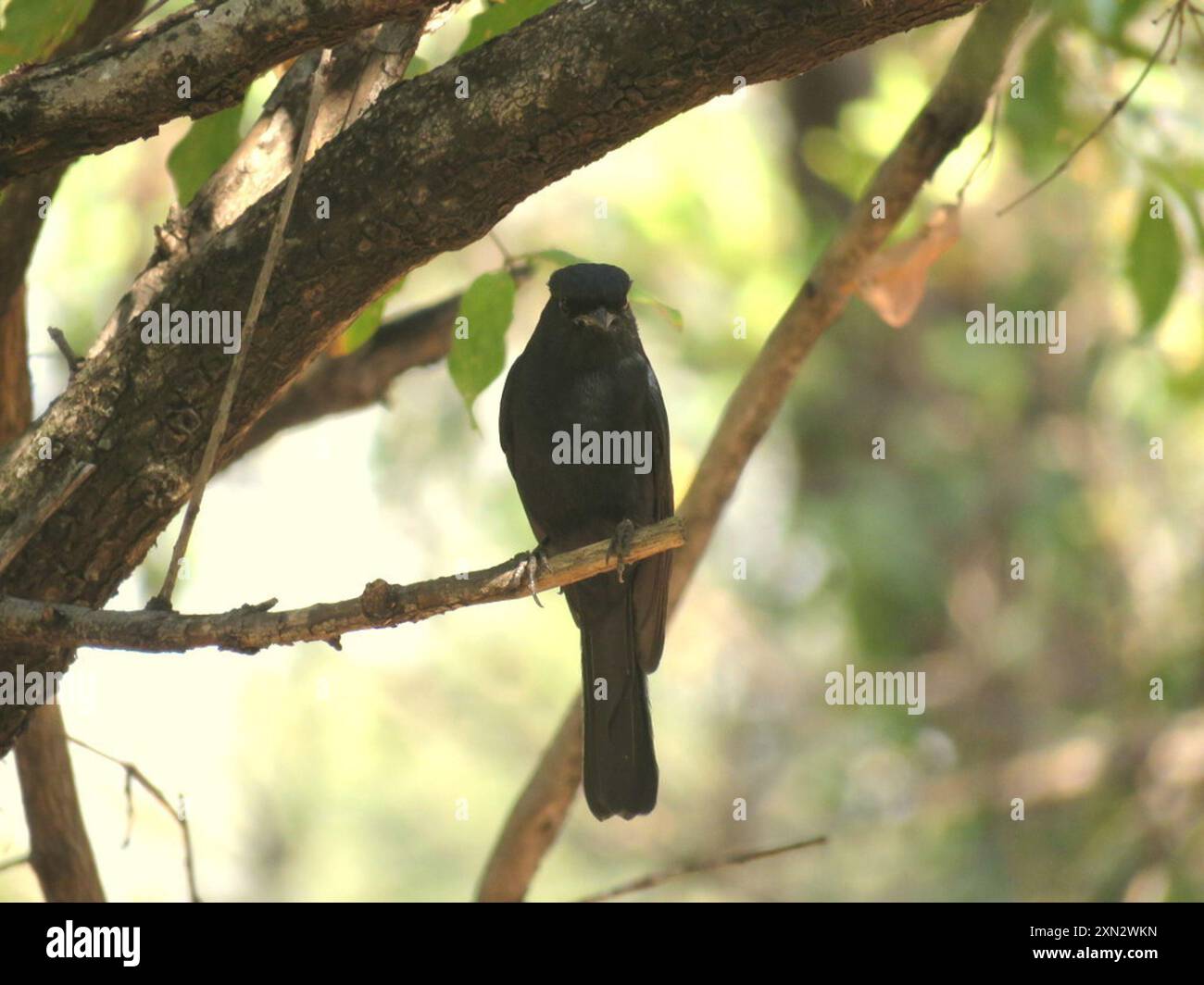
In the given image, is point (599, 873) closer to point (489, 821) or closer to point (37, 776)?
point (489, 821)

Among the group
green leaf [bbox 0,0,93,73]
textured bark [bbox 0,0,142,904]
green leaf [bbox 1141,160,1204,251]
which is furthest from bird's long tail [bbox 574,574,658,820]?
green leaf [bbox 0,0,93,73]

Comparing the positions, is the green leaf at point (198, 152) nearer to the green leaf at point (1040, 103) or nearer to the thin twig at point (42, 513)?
the thin twig at point (42, 513)

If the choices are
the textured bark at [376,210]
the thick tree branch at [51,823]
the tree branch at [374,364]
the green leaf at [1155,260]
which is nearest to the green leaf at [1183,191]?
the green leaf at [1155,260]

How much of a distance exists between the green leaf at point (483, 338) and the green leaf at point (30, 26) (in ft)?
3.31

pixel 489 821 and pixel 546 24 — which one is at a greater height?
pixel 546 24

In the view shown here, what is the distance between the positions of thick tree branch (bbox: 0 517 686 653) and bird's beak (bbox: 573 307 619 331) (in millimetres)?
1573

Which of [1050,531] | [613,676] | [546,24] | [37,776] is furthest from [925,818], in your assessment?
[546,24]

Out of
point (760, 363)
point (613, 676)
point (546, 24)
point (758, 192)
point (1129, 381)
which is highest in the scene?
point (758, 192)

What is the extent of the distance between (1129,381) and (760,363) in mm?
4390

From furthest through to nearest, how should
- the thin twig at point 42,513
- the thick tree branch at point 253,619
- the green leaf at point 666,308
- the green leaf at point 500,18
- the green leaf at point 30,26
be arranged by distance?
the green leaf at point 666,308, the green leaf at point 500,18, the green leaf at point 30,26, the thin twig at point 42,513, the thick tree branch at point 253,619

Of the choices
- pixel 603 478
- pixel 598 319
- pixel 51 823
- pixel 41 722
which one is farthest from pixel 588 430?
pixel 51 823

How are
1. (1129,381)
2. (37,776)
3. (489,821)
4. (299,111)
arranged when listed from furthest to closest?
1. (489,821)
2. (1129,381)
3. (37,776)
4. (299,111)

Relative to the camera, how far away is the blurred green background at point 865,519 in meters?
6.39
